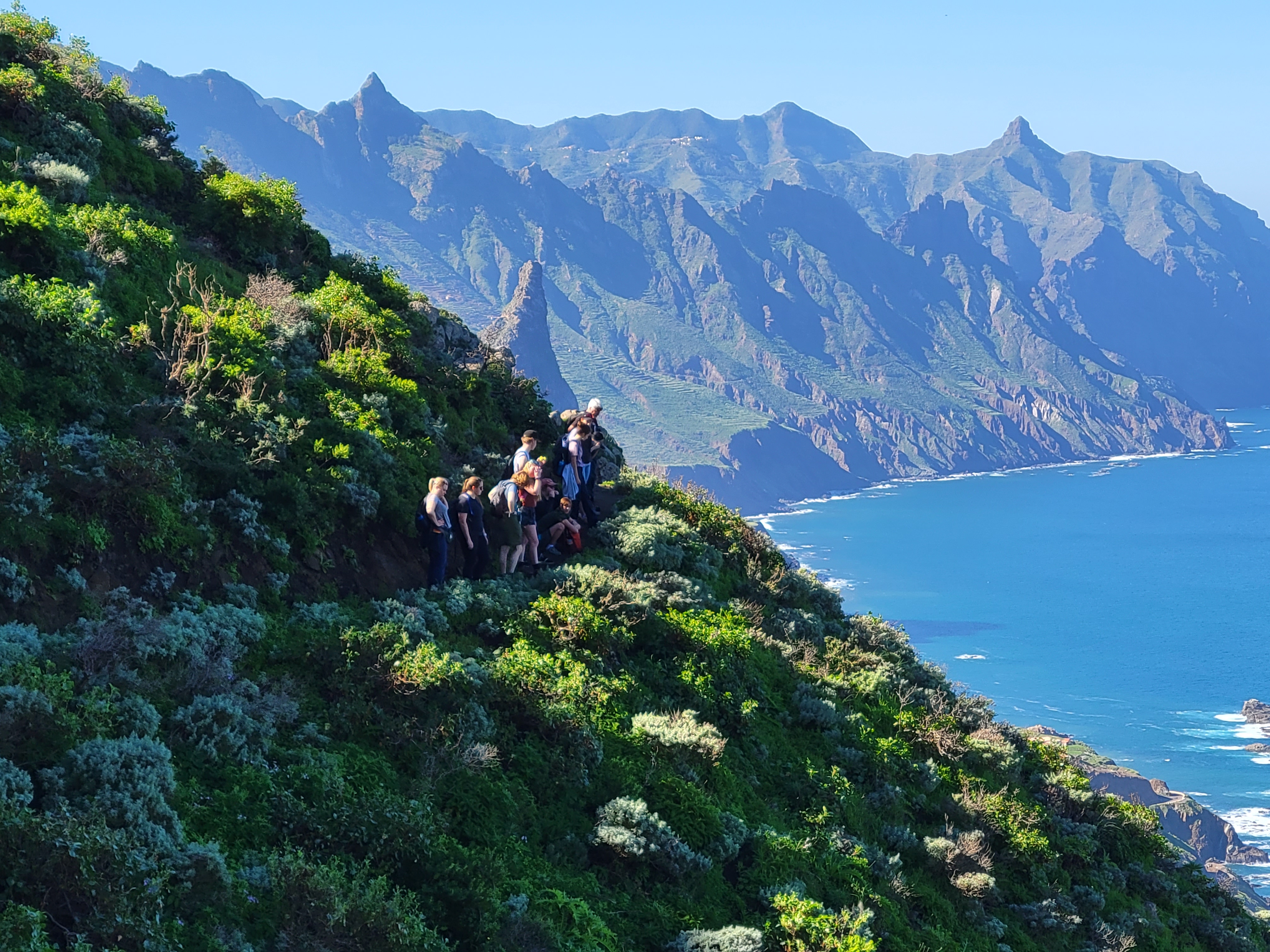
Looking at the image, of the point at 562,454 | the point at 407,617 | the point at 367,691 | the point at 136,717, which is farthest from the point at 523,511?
the point at 136,717

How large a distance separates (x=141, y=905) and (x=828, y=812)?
812 cm

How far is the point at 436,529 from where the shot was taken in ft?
45.3

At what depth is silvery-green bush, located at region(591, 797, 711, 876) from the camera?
9719mm

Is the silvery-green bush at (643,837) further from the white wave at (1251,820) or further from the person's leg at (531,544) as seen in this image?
the white wave at (1251,820)

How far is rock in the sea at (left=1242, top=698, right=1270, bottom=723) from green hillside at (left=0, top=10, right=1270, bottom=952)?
12036cm

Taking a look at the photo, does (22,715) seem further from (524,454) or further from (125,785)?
(524,454)

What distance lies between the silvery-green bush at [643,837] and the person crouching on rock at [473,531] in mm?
5061

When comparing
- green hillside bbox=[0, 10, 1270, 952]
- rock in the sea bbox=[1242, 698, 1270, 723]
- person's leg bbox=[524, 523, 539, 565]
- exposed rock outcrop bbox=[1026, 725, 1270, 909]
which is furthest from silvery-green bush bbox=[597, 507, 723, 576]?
rock in the sea bbox=[1242, 698, 1270, 723]

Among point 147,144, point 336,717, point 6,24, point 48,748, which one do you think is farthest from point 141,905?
point 6,24

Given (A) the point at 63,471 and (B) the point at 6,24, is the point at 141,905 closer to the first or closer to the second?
(A) the point at 63,471

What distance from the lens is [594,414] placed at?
59.1ft

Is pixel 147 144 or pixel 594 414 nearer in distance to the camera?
pixel 594 414

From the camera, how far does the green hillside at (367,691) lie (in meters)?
7.42

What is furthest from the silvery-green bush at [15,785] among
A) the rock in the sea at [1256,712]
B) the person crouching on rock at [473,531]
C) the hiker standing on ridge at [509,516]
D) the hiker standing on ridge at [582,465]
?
the rock in the sea at [1256,712]
